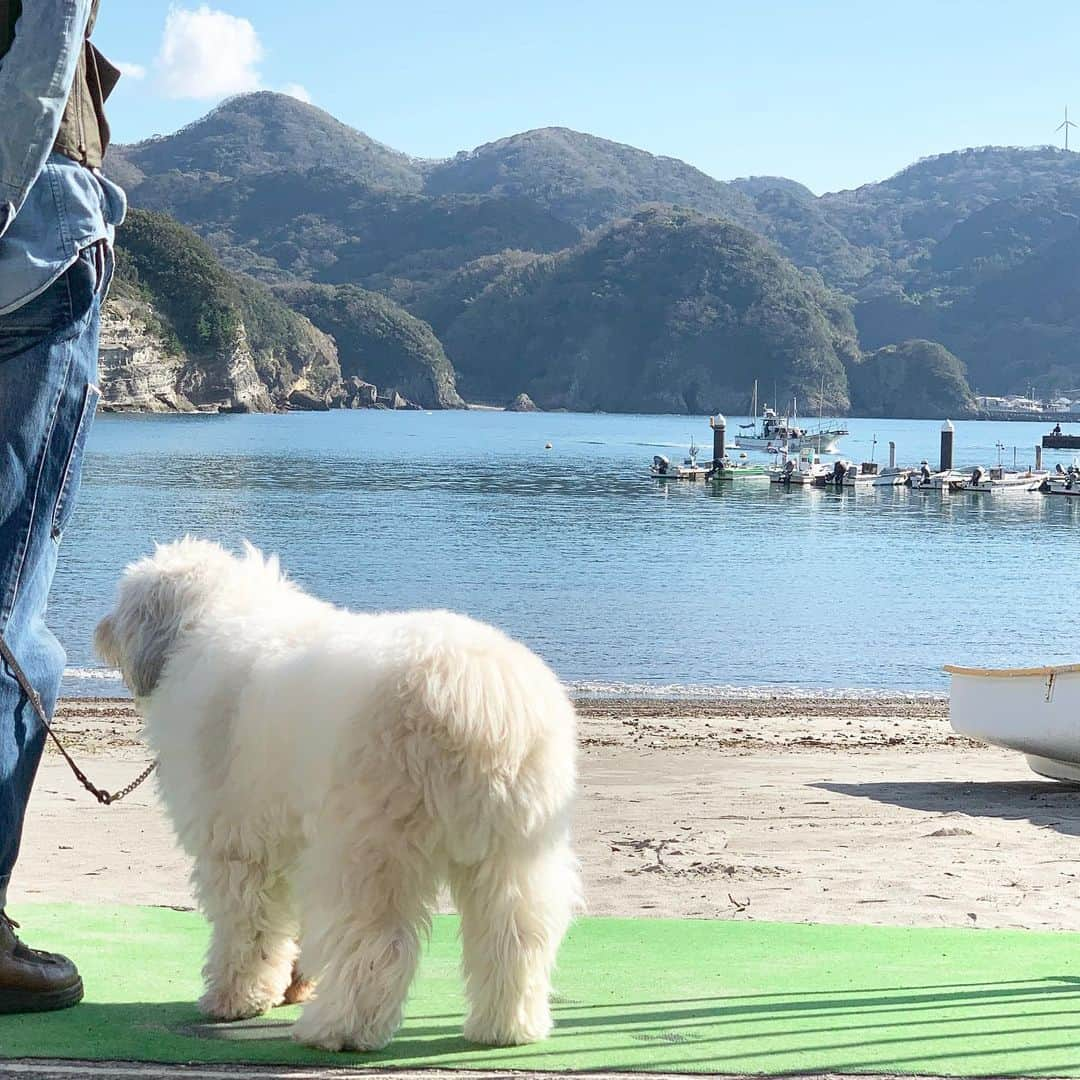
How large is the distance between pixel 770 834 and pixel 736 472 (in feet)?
252

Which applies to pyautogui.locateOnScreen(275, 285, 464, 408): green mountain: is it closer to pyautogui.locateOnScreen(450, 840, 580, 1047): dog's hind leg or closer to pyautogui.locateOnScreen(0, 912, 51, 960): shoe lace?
pyautogui.locateOnScreen(0, 912, 51, 960): shoe lace

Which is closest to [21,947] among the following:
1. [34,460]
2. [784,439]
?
[34,460]

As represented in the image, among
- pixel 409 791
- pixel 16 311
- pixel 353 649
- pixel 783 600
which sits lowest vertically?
pixel 783 600

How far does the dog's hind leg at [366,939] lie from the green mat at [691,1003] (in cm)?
8

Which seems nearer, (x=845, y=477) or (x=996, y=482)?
(x=996, y=482)

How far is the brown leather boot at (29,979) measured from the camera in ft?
11.4

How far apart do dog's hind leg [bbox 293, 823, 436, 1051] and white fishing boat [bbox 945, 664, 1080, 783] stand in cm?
691

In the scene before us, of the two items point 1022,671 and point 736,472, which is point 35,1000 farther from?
point 736,472

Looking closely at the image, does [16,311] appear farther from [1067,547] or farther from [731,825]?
[1067,547]

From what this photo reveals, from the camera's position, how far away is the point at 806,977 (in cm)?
417

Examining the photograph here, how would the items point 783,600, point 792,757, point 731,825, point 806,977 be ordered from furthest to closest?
1. point 783,600
2. point 792,757
3. point 731,825
4. point 806,977

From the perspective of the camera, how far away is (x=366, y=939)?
10.4 feet

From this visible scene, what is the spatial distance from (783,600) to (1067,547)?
64.9 feet

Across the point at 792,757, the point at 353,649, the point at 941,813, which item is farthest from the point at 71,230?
the point at 792,757
